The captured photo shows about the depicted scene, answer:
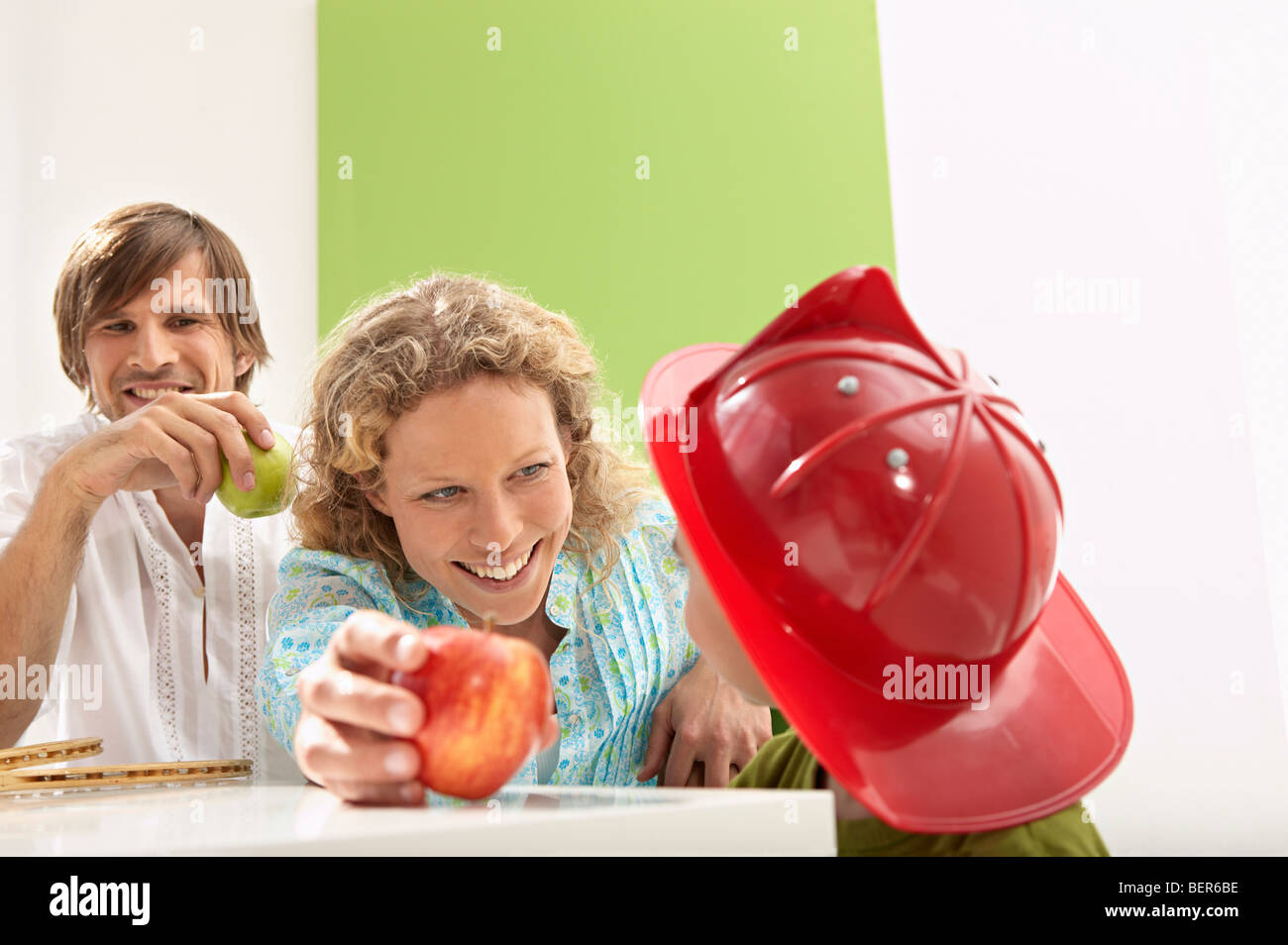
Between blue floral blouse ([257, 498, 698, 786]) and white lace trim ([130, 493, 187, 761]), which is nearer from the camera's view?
blue floral blouse ([257, 498, 698, 786])

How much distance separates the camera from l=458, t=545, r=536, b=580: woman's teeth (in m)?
1.08

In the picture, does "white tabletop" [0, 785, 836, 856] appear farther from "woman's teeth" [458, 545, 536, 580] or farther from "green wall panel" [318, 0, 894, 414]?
"green wall panel" [318, 0, 894, 414]

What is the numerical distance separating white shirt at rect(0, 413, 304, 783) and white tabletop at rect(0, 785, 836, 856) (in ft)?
3.01

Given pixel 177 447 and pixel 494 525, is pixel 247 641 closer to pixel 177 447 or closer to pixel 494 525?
pixel 177 447

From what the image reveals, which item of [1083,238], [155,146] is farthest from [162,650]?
[1083,238]

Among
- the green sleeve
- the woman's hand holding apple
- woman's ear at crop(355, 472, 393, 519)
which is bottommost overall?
the green sleeve

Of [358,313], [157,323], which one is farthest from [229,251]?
[358,313]

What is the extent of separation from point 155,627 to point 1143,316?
2257 mm

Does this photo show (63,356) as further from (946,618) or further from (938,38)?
(938,38)

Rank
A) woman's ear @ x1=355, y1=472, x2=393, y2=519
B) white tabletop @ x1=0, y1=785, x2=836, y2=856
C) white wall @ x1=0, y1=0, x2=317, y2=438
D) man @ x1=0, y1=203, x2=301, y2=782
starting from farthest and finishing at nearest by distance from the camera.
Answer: white wall @ x1=0, y1=0, x2=317, y2=438
man @ x1=0, y1=203, x2=301, y2=782
woman's ear @ x1=355, y1=472, x2=393, y2=519
white tabletop @ x1=0, y1=785, x2=836, y2=856

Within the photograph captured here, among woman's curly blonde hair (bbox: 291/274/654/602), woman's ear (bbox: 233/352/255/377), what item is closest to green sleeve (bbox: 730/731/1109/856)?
woman's curly blonde hair (bbox: 291/274/654/602)

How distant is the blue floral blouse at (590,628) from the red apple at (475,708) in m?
0.41

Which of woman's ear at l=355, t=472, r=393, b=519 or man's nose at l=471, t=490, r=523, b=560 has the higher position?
woman's ear at l=355, t=472, r=393, b=519

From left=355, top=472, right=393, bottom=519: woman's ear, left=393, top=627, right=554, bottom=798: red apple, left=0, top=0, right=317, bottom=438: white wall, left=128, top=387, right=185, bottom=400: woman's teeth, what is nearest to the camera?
left=393, top=627, right=554, bottom=798: red apple
